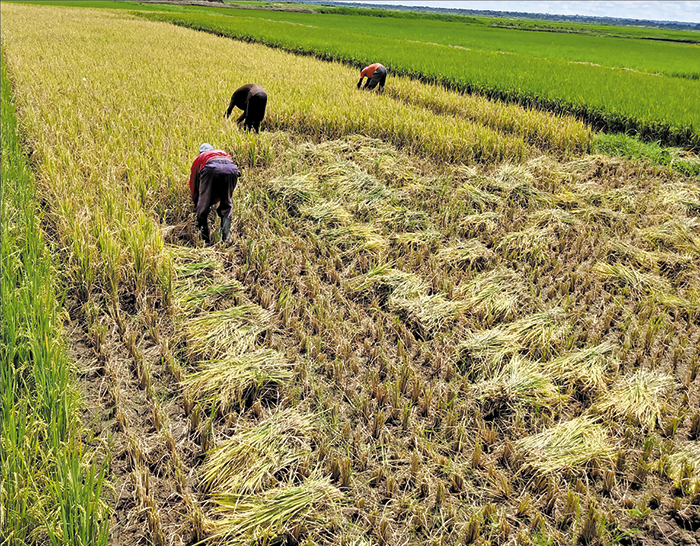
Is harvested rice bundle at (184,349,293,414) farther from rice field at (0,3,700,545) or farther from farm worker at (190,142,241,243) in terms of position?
farm worker at (190,142,241,243)

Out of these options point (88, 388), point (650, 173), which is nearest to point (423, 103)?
point (650, 173)

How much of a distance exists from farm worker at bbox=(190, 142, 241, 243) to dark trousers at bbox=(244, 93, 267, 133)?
2.63 m

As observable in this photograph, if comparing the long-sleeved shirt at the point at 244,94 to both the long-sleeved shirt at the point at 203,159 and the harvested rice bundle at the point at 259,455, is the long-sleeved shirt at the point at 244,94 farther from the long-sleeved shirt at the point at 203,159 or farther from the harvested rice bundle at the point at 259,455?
the harvested rice bundle at the point at 259,455

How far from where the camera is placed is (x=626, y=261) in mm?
4445

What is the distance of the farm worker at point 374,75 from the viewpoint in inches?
394

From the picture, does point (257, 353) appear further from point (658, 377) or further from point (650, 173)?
point (650, 173)

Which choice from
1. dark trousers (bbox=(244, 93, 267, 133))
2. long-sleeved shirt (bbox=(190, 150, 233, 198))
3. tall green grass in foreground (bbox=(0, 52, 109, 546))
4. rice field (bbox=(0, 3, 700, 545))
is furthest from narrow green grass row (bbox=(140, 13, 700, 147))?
tall green grass in foreground (bbox=(0, 52, 109, 546))

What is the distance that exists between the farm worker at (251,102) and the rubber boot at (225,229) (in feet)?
9.62

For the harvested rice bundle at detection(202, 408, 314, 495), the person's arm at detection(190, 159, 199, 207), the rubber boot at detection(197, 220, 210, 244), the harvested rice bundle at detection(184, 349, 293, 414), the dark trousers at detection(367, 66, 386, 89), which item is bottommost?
the harvested rice bundle at detection(202, 408, 314, 495)

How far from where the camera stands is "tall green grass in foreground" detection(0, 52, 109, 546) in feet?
5.57

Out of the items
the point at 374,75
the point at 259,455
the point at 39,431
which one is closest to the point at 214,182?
the point at 39,431

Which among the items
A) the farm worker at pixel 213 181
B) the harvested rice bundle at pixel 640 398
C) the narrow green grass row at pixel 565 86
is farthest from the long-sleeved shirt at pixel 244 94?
the narrow green grass row at pixel 565 86

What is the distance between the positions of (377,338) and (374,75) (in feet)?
28.4

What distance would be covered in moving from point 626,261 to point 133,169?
5368mm
